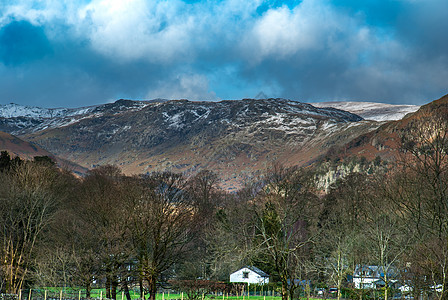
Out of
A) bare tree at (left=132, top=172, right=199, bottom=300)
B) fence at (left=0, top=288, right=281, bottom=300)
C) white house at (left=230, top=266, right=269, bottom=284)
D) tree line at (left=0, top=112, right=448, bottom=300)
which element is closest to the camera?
tree line at (left=0, top=112, right=448, bottom=300)

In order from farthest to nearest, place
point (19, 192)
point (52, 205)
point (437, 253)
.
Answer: point (52, 205), point (19, 192), point (437, 253)

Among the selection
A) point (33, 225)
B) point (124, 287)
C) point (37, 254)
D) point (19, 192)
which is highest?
point (19, 192)

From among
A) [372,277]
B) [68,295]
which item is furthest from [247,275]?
[68,295]

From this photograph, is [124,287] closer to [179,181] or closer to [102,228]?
[102,228]

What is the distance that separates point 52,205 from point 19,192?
5.33m

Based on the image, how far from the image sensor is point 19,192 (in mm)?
53812

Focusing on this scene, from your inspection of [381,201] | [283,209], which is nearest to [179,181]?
[283,209]

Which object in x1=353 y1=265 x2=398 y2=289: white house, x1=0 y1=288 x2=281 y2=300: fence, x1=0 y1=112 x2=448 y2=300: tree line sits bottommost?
x1=0 y1=288 x2=281 y2=300: fence

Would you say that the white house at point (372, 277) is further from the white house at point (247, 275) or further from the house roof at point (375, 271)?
the white house at point (247, 275)

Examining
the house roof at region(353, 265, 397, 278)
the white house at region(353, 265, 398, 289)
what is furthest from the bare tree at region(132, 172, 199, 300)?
the house roof at region(353, 265, 397, 278)

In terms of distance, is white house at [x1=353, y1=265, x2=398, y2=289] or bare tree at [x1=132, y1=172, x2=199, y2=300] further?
white house at [x1=353, y1=265, x2=398, y2=289]

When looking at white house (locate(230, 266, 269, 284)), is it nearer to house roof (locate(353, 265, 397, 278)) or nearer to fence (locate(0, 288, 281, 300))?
fence (locate(0, 288, 281, 300))

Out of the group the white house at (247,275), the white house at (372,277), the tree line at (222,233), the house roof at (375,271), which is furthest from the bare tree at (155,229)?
the white house at (247,275)

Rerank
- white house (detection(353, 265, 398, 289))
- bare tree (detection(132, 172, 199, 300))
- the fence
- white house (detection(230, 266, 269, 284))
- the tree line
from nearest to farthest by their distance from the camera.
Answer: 1. the tree line
2. the fence
3. bare tree (detection(132, 172, 199, 300))
4. white house (detection(353, 265, 398, 289))
5. white house (detection(230, 266, 269, 284))
